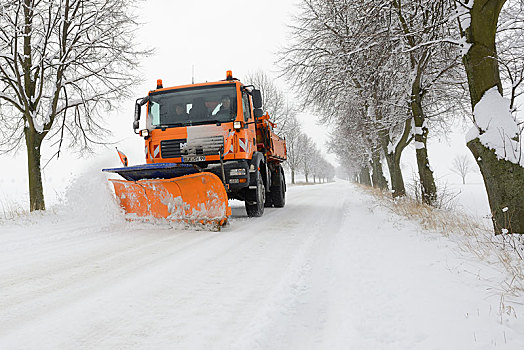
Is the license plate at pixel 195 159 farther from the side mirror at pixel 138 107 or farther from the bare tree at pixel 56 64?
the bare tree at pixel 56 64

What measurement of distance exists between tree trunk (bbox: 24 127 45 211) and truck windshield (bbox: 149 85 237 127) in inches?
191

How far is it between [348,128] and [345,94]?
9.84ft

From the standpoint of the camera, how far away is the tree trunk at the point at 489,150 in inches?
153

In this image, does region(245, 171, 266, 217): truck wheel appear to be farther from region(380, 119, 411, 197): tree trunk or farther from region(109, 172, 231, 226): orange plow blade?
region(380, 119, 411, 197): tree trunk

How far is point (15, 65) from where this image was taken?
8.89 meters

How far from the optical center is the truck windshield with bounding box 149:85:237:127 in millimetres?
6914

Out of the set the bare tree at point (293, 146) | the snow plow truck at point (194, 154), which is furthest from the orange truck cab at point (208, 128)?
the bare tree at point (293, 146)

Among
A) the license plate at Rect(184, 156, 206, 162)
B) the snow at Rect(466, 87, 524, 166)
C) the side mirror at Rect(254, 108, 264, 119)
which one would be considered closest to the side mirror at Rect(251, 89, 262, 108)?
the side mirror at Rect(254, 108, 264, 119)

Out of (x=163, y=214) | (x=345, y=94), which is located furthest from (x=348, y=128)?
(x=163, y=214)

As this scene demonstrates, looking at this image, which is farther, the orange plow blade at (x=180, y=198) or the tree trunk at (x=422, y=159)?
the tree trunk at (x=422, y=159)

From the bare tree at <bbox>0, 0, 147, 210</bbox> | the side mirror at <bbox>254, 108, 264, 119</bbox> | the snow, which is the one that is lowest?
the snow

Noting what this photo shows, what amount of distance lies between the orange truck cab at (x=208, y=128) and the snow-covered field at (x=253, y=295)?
83.8 inches

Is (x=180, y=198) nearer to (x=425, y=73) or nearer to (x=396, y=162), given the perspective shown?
(x=425, y=73)

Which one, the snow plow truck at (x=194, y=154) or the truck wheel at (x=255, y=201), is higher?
the snow plow truck at (x=194, y=154)
